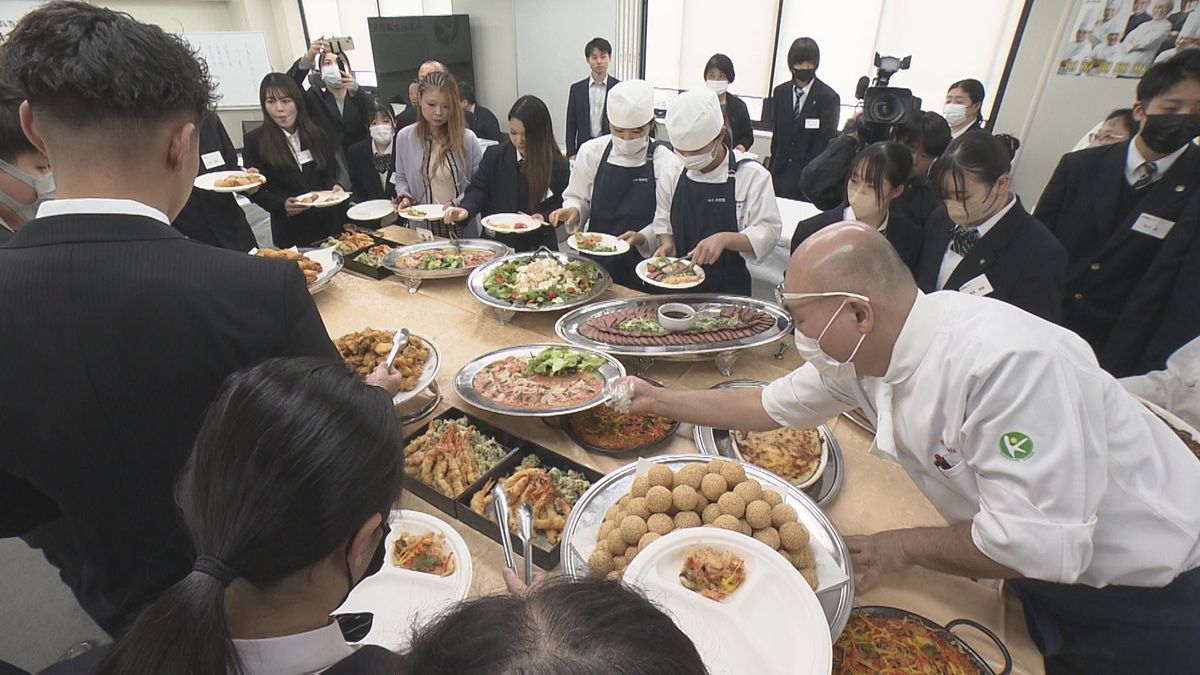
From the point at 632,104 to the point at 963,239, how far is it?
2.09 m

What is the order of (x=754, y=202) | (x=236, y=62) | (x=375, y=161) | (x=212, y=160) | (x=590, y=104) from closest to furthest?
(x=754, y=202)
(x=212, y=160)
(x=375, y=161)
(x=590, y=104)
(x=236, y=62)

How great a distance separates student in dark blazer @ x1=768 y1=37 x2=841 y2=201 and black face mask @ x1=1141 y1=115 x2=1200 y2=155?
358 centimetres

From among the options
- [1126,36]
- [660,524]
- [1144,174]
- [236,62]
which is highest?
[1126,36]

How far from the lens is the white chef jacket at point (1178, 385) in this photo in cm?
250

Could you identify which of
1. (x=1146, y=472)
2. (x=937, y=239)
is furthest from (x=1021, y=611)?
(x=937, y=239)

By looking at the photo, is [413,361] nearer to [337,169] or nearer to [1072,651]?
[1072,651]

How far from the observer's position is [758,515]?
1.38m

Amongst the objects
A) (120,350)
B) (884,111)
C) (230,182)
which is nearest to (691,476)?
(120,350)

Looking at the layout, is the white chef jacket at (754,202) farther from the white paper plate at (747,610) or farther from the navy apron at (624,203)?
the white paper plate at (747,610)

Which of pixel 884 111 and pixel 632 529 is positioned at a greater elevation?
pixel 884 111

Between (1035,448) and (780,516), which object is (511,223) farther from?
(1035,448)

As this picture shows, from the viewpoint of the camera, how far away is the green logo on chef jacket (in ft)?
4.14

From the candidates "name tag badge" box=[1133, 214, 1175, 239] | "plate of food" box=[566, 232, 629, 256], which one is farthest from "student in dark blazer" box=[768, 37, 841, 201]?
"plate of food" box=[566, 232, 629, 256]

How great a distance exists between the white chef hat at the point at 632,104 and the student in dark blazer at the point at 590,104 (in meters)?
3.72
